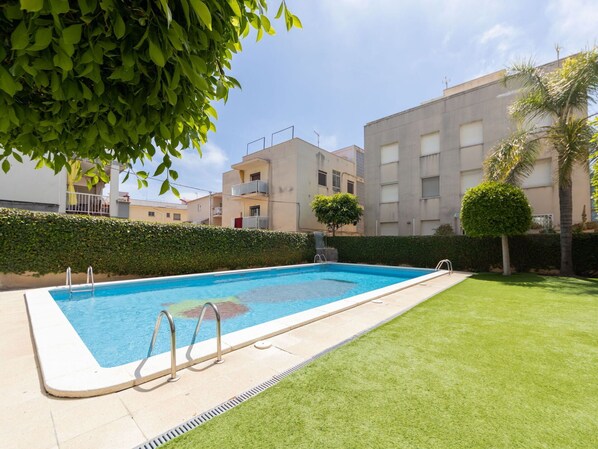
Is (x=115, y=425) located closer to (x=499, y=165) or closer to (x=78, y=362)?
(x=78, y=362)

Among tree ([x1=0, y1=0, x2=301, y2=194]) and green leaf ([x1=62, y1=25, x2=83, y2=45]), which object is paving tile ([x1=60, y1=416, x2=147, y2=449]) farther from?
green leaf ([x1=62, y1=25, x2=83, y2=45])

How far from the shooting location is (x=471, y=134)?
720 inches

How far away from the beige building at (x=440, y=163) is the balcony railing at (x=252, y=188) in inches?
370

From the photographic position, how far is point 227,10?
4.91ft

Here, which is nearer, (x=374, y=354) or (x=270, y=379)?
(x=270, y=379)

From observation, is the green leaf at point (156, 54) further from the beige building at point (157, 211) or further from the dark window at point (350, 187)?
the beige building at point (157, 211)

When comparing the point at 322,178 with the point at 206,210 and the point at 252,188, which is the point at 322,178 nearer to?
the point at 252,188

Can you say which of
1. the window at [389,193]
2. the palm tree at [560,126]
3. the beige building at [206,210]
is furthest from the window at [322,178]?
the palm tree at [560,126]

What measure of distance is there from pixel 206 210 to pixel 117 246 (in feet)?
84.0

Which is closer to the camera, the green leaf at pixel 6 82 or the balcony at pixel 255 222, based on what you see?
the green leaf at pixel 6 82

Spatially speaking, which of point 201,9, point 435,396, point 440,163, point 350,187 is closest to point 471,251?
point 440,163

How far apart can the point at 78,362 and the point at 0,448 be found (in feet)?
4.69

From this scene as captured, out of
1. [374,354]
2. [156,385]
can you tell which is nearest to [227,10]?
[156,385]

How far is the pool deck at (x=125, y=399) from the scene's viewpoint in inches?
90.2
